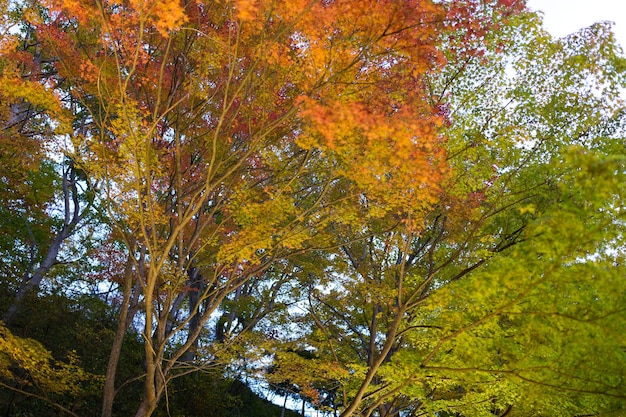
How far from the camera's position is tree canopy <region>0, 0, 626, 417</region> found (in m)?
4.95

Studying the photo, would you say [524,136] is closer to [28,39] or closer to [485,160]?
[485,160]

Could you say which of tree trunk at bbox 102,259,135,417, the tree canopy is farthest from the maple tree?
tree trunk at bbox 102,259,135,417

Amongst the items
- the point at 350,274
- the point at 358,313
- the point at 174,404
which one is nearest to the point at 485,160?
the point at 350,274

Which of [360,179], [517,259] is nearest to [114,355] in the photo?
[360,179]

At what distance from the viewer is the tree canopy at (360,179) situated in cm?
495

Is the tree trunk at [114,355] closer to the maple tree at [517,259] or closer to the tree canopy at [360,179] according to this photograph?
the tree canopy at [360,179]

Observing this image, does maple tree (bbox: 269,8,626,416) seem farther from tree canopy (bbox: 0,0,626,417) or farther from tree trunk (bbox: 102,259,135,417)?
tree trunk (bbox: 102,259,135,417)

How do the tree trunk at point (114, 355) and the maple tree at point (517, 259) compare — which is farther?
the tree trunk at point (114, 355)

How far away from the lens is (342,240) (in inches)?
378

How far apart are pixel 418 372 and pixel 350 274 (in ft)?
14.2

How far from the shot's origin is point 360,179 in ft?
20.3

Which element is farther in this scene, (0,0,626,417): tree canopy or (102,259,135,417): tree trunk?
(102,259,135,417): tree trunk

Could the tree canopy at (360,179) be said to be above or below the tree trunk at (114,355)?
above

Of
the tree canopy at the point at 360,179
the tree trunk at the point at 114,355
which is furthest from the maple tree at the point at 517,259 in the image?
the tree trunk at the point at 114,355
